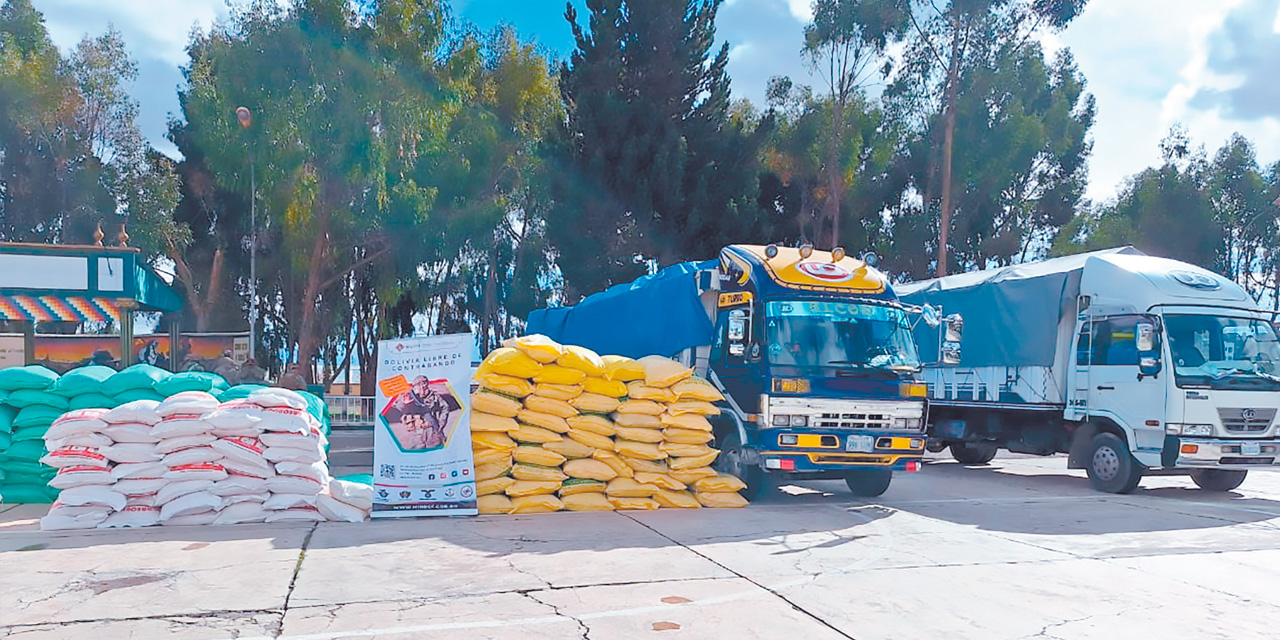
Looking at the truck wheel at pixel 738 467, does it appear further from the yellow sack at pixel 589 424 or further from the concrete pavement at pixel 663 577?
the yellow sack at pixel 589 424

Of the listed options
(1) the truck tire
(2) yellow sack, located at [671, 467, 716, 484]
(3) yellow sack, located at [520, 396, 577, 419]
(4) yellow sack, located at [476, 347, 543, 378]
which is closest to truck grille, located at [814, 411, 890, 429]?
(2) yellow sack, located at [671, 467, 716, 484]

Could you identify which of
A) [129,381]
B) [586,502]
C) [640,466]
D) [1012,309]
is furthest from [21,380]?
[1012,309]

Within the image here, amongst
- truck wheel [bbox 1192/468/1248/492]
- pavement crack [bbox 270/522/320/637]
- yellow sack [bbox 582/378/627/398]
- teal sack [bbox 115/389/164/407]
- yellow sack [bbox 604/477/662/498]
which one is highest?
yellow sack [bbox 582/378/627/398]

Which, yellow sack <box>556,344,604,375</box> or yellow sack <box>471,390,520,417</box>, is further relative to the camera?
yellow sack <box>556,344,604,375</box>

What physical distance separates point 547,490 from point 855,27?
82.1 ft

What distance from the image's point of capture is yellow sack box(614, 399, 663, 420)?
33.3ft

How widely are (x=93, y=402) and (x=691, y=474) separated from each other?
659cm

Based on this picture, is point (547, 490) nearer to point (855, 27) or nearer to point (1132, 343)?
point (1132, 343)

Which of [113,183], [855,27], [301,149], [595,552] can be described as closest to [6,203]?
[113,183]

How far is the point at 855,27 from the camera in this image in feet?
99.5

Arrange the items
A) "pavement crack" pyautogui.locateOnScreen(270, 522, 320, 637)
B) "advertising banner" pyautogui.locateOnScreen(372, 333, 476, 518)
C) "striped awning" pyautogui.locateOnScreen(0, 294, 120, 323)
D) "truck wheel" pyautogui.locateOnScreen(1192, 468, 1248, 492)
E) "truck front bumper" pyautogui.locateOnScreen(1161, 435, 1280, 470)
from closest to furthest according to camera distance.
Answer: "pavement crack" pyautogui.locateOnScreen(270, 522, 320, 637) < "advertising banner" pyautogui.locateOnScreen(372, 333, 476, 518) < "truck front bumper" pyautogui.locateOnScreen(1161, 435, 1280, 470) < "truck wheel" pyautogui.locateOnScreen(1192, 468, 1248, 492) < "striped awning" pyautogui.locateOnScreen(0, 294, 120, 323)

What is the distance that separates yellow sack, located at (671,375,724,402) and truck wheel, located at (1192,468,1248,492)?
7628 millimetres

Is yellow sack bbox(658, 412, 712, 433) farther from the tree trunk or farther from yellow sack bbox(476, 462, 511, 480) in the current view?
the tree trunk

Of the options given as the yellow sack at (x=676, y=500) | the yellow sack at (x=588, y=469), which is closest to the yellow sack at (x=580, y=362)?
the yellow sack at (x=588, y=469)
